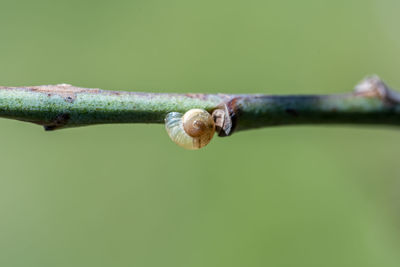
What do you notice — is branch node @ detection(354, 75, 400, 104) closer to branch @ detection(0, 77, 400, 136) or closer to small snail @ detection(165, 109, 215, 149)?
branch @ detection(0, 77, 400, 136)

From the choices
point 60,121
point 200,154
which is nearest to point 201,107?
point 60,121

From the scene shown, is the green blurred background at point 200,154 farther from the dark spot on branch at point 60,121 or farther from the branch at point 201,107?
the dark spot on branch at point 60,121

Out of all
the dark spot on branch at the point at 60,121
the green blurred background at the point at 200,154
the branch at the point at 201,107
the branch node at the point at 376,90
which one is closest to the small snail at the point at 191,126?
the branch at the point at 201,107

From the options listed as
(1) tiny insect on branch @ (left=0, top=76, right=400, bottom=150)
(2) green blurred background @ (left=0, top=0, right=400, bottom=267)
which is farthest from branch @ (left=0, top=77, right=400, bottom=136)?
(2) green blurred background @ (left=0, top=0, right=400, bottom=267)

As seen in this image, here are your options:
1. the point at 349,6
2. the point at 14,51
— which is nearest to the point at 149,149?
the point at 14,51

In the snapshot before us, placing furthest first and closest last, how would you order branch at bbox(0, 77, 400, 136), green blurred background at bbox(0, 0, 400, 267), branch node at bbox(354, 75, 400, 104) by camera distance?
green blurred background at bbox(0, 0, 400, 267) < branch node at bbox(354, 75, 400, 104) < branch at bbox(0, 77, 400, 136)

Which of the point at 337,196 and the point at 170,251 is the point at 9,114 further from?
the point at 337,196
